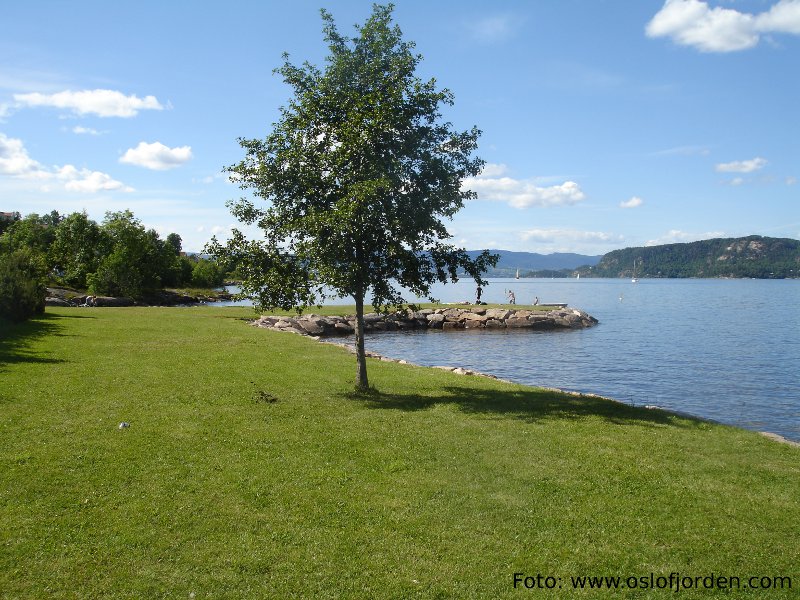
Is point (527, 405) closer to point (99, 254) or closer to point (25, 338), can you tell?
point (25, 338)

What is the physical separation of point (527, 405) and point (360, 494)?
29.0 ft

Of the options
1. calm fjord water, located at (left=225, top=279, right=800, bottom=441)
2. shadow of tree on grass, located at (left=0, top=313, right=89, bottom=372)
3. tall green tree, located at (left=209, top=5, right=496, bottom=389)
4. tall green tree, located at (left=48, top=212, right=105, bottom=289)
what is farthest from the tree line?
tall green tree, located at (left=209, top=5, right=496, bottom=389)

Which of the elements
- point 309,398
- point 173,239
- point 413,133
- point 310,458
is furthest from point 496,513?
point 173,239

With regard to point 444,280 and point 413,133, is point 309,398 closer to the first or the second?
point 444,280

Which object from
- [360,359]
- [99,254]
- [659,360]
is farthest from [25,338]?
[99,254]

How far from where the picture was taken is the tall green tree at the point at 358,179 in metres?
16.2

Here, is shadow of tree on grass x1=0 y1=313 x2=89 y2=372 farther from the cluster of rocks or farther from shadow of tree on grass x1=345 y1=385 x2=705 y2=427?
the cluster of rocks

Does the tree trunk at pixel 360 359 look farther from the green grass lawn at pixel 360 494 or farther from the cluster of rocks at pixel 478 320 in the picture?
the cluster of rocks at pixel 478 320

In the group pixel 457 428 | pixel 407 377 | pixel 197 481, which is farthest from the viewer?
pixel 407 377

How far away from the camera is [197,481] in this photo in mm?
9742

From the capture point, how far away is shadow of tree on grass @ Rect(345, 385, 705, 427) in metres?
15.6

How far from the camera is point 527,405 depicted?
1698 centimetres

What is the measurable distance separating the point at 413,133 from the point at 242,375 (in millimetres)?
10213

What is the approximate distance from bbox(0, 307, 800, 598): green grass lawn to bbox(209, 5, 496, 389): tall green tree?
12.7 feet
